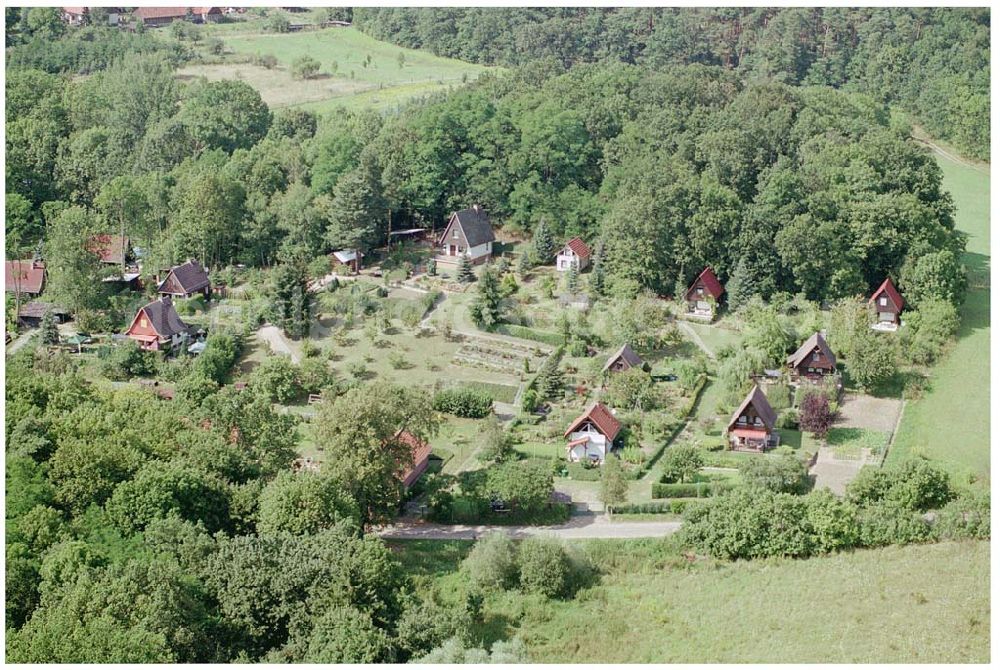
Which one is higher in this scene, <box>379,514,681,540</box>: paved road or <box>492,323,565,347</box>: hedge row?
<box>492,323,565,347</box>: hedge row

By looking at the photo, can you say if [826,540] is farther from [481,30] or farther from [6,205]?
[481,30]

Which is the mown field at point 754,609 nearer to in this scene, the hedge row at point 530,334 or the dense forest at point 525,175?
the hedge row at point 530,334

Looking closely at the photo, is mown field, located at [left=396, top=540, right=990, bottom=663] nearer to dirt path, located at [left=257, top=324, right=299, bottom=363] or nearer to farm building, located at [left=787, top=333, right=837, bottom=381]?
farm building, located at [left=787, top=333, right=837, bottom=381]

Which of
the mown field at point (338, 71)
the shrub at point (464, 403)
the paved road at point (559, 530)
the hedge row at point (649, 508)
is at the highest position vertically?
the mown field at point (338, 71)

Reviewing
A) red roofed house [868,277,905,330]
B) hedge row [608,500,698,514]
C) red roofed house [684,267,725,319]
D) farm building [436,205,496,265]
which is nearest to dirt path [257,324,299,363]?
farm building [436,205,496,265]

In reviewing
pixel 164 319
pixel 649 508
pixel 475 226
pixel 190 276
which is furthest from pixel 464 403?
pixel 190 276

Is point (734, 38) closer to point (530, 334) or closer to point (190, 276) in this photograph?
point (530, 334)

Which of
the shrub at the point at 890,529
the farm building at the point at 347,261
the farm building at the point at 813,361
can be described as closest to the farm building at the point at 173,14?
the farm building at the point at 347,261
